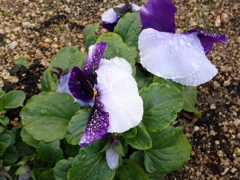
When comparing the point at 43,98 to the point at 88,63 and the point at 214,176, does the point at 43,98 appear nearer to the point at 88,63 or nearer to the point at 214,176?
the point at 88,63

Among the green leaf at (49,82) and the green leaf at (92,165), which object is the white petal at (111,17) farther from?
the green leaf at (92,165)

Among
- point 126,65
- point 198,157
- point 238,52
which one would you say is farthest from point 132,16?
point 238,52

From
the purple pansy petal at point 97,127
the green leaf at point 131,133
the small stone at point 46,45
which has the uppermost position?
the purple pansy petal at point 97,127

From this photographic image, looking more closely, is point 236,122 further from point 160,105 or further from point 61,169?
point 61,169

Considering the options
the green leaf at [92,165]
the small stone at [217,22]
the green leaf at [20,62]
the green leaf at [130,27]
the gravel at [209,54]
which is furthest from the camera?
the small stone at [217,22]

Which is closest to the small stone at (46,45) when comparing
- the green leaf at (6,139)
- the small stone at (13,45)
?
the small stone at (13,45)
